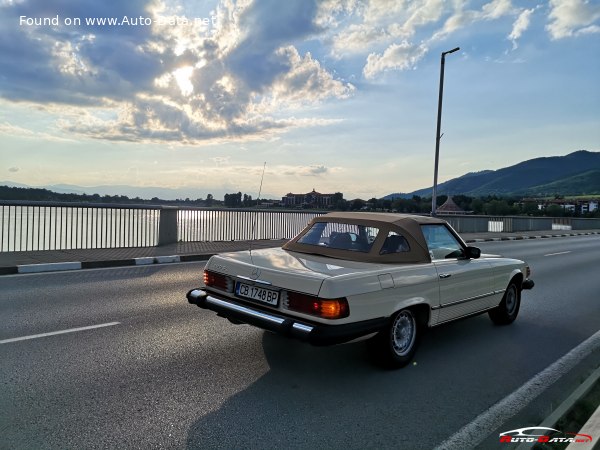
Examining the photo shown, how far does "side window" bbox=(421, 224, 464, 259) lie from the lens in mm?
5130

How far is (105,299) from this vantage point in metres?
6.93

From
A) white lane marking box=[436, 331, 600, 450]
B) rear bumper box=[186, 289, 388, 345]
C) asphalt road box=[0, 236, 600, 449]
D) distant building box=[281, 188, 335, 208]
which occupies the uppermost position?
distant building box=[281, 188, 335, 208]

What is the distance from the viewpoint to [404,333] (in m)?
4.60

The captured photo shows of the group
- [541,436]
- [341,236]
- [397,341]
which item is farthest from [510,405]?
[341,236]

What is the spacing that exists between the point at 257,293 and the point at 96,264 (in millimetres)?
7211

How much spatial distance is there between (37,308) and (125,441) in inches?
164

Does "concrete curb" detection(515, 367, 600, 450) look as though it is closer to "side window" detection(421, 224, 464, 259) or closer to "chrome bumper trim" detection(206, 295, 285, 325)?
"side window" detection(421, 224, 464, 259)

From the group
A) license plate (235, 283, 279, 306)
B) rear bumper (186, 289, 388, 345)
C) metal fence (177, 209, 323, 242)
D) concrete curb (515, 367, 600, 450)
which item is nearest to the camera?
concrete curb (515, 367, 600, 450)

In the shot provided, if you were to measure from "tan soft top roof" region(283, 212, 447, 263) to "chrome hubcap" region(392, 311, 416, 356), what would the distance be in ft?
1.91

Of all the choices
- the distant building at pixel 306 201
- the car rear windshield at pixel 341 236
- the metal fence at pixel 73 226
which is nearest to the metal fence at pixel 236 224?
the metal fence at pixel 73 226

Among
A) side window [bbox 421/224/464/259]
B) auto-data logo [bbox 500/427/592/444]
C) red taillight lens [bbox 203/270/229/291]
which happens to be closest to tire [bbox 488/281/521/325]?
side window [bbox 421/224/464/259]

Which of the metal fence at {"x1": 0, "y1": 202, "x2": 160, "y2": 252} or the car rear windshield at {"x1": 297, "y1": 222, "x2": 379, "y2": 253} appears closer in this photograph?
the car rear windshield at {"x1": 297, "y1": 222, "x2": 379, "y2": 253}

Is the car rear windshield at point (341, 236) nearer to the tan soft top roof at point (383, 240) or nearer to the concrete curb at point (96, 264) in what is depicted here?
the tan soft top roof at point (383, 240)

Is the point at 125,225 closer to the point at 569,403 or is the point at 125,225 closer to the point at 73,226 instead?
the point at 73,226
